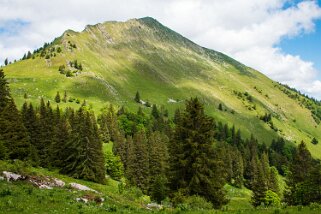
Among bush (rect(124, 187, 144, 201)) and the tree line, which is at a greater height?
the tree line

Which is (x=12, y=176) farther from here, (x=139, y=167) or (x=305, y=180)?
(x=139, y=167)

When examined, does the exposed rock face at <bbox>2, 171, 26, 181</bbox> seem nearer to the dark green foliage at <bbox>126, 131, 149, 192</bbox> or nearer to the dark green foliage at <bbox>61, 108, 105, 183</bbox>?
the dark green foliage at <bbox>61, 108, 105, 183</bbox>

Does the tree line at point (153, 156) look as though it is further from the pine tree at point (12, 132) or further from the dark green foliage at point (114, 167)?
the dark green foliage at point (114, 167)

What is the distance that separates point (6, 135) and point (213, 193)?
43.2m

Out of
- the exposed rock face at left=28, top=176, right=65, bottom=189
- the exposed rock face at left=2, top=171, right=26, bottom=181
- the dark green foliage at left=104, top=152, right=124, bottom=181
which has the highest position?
the exposed rock face at left=2, top=171, right=26, bottom=181

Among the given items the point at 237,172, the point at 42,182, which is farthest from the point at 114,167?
the point at 42,182

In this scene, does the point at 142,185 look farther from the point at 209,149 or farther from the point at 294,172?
the point at 209,149

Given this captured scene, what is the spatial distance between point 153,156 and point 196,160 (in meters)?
62.6

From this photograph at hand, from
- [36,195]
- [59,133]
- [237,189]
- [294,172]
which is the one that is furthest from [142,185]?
[36,195]

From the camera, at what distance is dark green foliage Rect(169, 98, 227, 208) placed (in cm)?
4119

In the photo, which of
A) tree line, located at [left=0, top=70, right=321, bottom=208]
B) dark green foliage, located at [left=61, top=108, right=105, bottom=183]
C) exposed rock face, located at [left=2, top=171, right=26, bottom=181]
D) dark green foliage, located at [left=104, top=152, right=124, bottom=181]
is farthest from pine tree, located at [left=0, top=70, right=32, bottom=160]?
dark green foliage, located at [left=104, top=152, right=124, bottom=181]

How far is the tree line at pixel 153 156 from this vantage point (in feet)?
137

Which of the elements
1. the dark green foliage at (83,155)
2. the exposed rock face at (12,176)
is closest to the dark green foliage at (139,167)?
the dark green foliage at (83,155)

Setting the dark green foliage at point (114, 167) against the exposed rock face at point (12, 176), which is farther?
the dark green foliage at point (114, 167)
